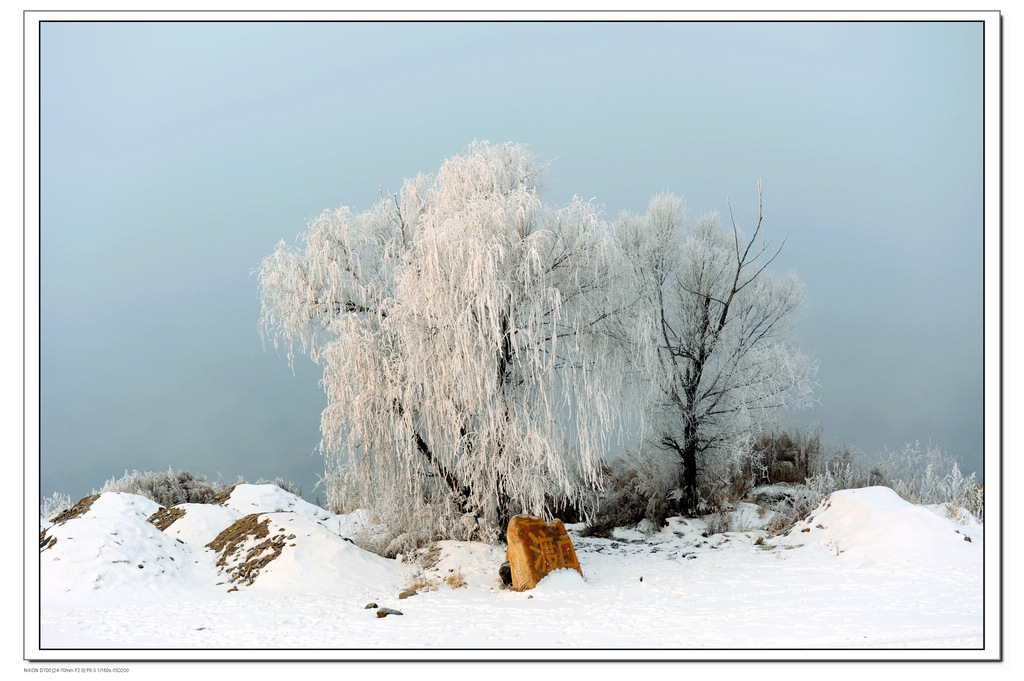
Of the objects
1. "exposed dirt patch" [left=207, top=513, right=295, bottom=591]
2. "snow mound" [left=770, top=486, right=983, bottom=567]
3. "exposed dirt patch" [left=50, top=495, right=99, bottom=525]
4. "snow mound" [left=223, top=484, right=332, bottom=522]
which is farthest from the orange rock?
"exposed dirt patch" [left=50, top=495, right=99, bottom=525]

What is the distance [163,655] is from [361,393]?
11.2ft

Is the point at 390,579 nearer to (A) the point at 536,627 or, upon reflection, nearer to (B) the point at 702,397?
(A) the point at 536,627

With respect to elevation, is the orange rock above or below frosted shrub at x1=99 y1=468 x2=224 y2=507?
above

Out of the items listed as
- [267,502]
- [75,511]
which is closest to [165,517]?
[75,511]

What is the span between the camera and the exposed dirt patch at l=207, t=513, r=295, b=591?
7.72 metres

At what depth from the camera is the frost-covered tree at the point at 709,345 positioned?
10750 mm

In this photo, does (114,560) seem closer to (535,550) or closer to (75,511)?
(75,511)

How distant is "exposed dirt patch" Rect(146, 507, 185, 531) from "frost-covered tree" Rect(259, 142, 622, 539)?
2860 millimetres

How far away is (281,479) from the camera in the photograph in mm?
13750

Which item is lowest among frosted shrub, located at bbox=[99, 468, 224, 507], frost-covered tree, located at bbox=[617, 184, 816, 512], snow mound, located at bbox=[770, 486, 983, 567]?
frosted shrub, located at bbox=[99, 468, 224, 507]

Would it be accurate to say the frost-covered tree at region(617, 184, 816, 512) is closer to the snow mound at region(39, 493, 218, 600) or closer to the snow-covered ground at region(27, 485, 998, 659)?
the snow-covered ground at region(27, 485, 998, 659)

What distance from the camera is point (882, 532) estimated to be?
807cm

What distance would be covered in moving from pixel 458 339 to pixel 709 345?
5.16m

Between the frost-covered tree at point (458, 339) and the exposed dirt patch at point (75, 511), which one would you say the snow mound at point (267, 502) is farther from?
the frost-covered tree at point (458, 339)
